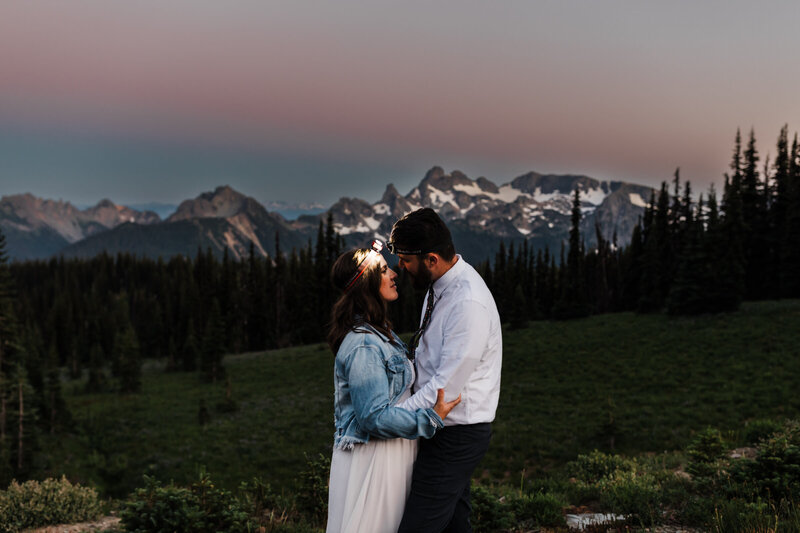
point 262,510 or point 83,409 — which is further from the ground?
point 262,510

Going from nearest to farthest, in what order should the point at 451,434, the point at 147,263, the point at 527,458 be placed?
the point at 451,434, the point at 527,458, the point at 147,263

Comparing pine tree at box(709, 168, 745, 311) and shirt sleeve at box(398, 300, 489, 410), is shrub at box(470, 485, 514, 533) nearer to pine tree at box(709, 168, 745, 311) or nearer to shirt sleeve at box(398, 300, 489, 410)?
shirt sleeve at box(398, 300, 489, 410)

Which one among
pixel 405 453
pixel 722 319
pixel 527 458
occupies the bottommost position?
pixel 527 458

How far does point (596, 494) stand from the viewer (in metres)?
7.89

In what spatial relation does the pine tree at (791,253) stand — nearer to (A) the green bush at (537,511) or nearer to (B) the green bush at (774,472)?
(B) the green bush at (774,472)

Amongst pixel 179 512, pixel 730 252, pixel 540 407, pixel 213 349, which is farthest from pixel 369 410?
pixel 730 252

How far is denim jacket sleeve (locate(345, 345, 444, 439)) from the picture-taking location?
9.73 ft

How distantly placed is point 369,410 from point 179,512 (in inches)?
178

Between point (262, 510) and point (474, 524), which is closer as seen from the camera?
point (474, 524)

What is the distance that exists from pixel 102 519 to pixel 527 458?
19.5 m

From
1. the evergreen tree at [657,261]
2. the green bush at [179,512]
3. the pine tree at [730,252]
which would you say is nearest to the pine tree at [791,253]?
the pine tree at [730,252]

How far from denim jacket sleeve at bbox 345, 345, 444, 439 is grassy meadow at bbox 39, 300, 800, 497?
16758mm

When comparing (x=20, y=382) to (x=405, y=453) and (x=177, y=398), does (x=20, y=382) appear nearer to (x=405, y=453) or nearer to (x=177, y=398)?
(x=177, y=398)

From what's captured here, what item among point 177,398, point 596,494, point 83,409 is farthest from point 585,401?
point 83,409
